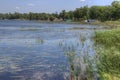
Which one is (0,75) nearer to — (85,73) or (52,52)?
(85,73)

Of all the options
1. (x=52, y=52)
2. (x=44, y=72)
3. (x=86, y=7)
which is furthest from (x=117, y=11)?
(x=44, y=72)

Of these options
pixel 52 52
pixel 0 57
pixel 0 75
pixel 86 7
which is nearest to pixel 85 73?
pixel 0 75

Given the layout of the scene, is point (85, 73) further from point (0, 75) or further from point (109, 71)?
point (0, 75)

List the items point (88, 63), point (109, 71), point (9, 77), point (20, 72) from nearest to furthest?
point (109, 71) → point (88, 63) → point (9, 77) → point (20, 72)

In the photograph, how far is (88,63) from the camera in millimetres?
14453

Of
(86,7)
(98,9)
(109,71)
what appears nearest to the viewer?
(109,71)

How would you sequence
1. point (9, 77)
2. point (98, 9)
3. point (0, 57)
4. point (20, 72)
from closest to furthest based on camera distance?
point (9, 77), point (20, 72), point (0, 57), point (98, 9)

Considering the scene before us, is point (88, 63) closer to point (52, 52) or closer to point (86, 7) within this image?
point (52, 52)

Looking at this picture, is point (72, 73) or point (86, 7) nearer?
point (72, 73)

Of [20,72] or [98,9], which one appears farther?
[98,9]

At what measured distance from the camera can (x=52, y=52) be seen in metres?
25.0

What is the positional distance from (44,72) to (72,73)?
3.63 m

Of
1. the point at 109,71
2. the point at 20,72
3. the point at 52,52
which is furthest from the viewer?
the point at 52,52

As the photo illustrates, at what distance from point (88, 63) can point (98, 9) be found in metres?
147
